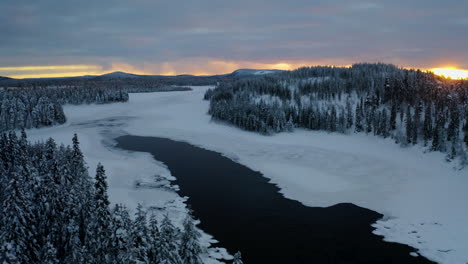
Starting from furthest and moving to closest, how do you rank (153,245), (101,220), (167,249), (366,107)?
(366,107), (101,220), (153,245), (167,249)

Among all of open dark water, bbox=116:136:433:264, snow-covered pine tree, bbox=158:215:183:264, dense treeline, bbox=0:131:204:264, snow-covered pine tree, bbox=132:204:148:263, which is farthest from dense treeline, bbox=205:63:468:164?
snow-covered pine tree, bbox=132:204:148:263

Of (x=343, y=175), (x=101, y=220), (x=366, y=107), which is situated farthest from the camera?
(x=366, y=107)

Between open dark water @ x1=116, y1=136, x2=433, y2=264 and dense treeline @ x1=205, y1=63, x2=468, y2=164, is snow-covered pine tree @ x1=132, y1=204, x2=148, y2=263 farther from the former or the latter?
dense treeline @ x1=205, y1=63, x2=468, y2=164

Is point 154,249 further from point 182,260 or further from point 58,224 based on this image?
point 58,224

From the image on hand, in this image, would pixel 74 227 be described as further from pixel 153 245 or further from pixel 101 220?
pixel 153 245

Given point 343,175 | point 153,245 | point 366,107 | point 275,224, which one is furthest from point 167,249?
point 366,107

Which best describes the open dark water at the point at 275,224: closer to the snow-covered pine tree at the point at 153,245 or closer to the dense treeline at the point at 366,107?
the snow-covered pine tree at the point at 153,245

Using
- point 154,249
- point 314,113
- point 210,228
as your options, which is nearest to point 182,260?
point 154,249

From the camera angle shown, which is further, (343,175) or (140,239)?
(343,175)
